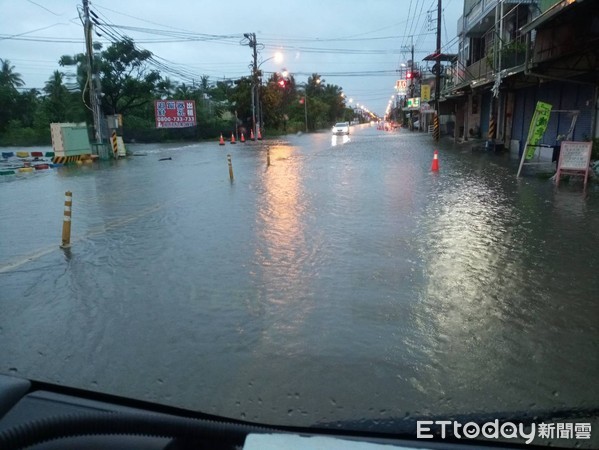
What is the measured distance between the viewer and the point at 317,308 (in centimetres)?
500

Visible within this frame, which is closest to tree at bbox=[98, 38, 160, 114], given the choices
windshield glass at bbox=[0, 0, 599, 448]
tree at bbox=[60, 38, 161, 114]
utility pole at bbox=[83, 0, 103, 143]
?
tree at bbox=[60, 38, 161, 114]

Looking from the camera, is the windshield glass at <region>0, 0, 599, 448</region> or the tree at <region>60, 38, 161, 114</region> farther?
the tree at <region>60, 38, 161, 114</region>

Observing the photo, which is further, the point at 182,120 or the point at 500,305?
the point at 182,120

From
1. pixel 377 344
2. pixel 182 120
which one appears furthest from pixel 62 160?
pixel 377 344

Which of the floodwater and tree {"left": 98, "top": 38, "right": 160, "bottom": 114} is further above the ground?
tree {"left": 98, "top": 38, "right": 160, "bottom": 114}

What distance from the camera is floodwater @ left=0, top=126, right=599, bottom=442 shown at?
3.52m

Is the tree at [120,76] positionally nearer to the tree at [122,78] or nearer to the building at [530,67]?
the tree at [122,78]

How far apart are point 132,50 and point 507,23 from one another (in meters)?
31.9

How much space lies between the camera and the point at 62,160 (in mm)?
25281

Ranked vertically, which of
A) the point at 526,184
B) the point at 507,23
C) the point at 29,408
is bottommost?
the point at 526,184

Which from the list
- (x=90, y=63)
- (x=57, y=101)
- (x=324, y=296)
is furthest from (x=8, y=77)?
(x=324, y=296)

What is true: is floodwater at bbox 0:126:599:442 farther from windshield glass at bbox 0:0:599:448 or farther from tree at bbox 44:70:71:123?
tree at bbox 44:70:71:123

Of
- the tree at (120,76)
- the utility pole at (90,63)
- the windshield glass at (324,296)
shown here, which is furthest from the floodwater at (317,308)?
the tree at (120,76)

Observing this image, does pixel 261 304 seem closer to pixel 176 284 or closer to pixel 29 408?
pixel 176 284
